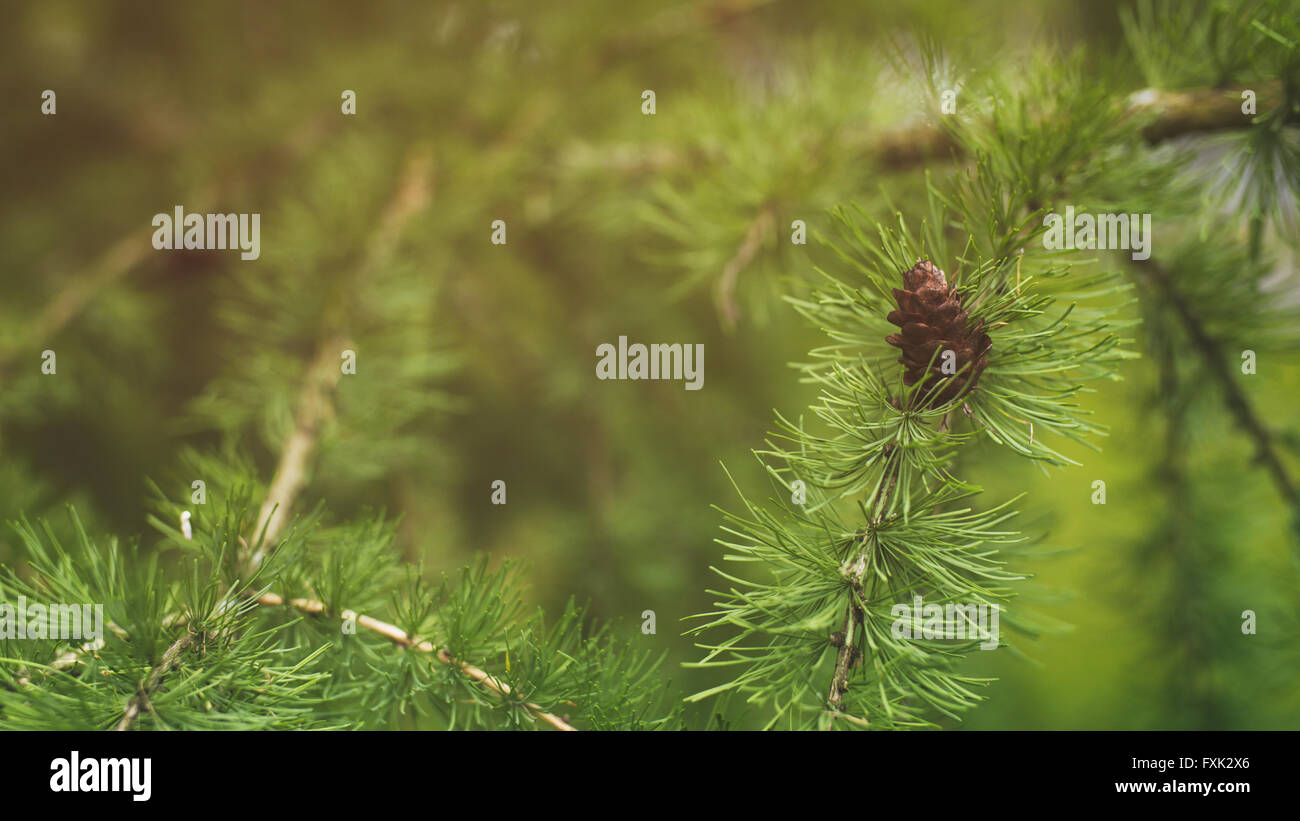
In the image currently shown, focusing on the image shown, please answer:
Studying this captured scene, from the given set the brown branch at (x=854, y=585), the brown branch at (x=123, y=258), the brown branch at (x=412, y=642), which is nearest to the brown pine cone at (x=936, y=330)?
the brown branch at (x=854, y=585)

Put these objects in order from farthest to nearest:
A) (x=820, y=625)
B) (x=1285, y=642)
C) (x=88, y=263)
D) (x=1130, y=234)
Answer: (x=88, y=263), (x=1285, y=642), (x=1130, y=234), (x=820, y=625)

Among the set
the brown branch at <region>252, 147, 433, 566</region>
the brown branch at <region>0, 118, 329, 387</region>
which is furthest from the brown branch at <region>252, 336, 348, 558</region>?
the brown branch at <region>0, 118, 329, 387</region>

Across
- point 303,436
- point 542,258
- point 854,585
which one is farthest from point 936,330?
point 542,258

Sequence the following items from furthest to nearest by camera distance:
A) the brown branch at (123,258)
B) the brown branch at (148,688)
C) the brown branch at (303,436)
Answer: the brown branch at (123,258) → the brown branch at (303,436) → the brown branch at (148,688)

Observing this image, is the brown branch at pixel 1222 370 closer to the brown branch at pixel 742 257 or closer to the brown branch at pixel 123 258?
the brown branch at pixel 742 257

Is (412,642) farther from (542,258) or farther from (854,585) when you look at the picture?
(542,258)
